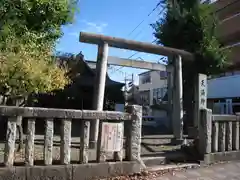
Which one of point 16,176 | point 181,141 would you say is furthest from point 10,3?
point 181,141

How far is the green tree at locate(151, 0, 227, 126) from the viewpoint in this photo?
54.9ft

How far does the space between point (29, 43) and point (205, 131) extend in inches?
217

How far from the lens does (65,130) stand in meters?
6.73

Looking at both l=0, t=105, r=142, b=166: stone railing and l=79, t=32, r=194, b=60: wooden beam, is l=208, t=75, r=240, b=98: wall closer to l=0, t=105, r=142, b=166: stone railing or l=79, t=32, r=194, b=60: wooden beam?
l=79, t=32, r=194, b=60: wooden beam

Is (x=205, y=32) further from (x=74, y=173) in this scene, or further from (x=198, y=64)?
(x=74, y=173)

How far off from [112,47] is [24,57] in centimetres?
410

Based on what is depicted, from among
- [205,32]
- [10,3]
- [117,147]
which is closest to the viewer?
[117,147]

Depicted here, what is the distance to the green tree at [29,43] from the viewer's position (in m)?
7.95

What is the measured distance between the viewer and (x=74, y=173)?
22.1 feet

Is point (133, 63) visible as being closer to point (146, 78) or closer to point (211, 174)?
point (211, 174)

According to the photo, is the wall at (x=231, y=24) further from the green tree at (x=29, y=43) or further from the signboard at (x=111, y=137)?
the signboard at (x=111, y=137)

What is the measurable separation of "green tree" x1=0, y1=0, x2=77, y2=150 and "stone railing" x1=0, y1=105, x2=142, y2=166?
5.47 ft

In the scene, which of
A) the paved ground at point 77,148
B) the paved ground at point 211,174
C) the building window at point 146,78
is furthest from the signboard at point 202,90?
the building window at point 146,78

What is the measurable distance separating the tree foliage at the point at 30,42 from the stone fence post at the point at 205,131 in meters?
4.36
